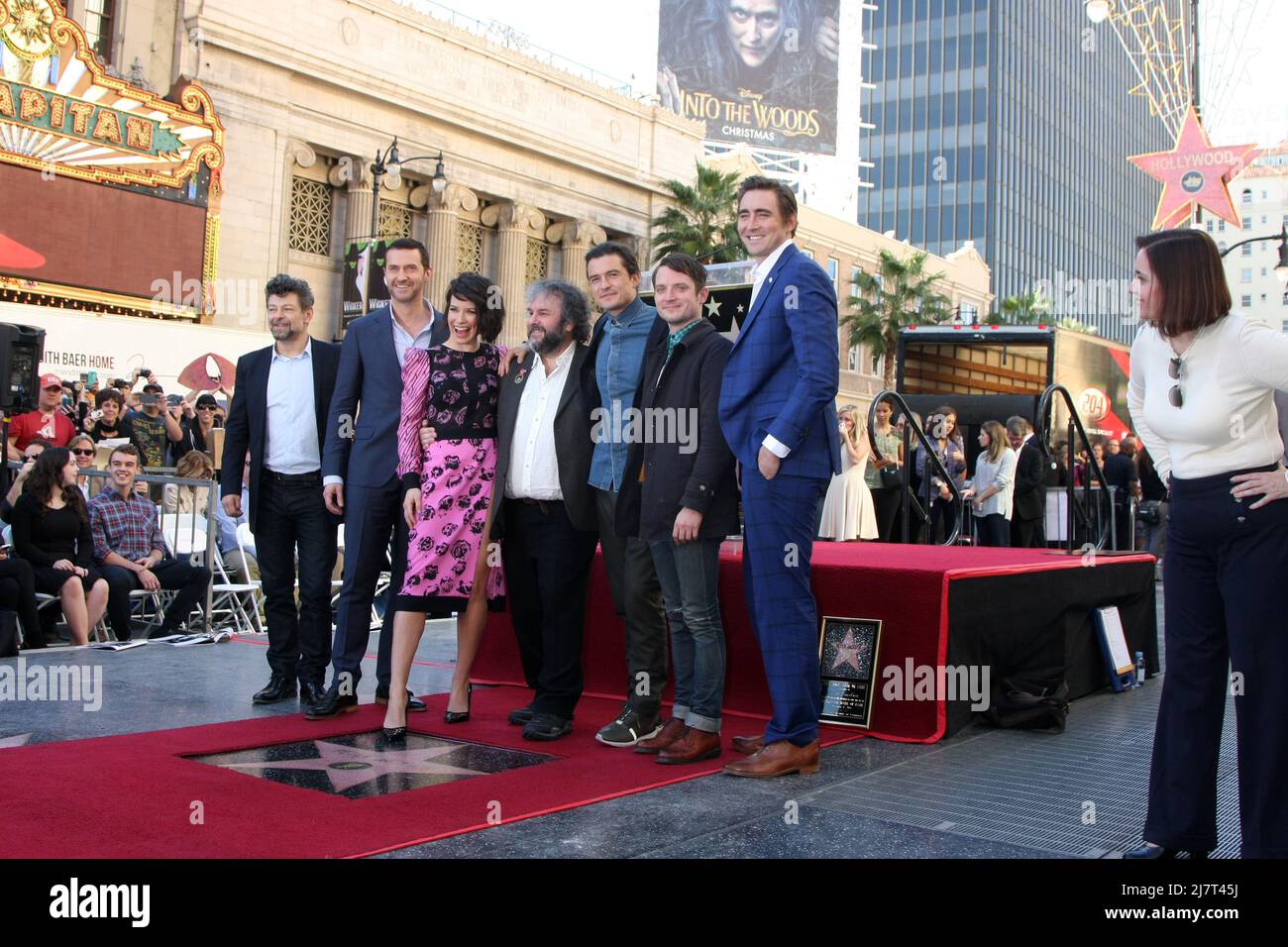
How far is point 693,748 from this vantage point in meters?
4.80

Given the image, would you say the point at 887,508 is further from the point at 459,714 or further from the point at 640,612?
the point at 459,714

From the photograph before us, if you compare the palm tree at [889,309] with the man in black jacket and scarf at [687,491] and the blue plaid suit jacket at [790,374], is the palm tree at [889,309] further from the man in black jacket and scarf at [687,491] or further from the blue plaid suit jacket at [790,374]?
the blue plaid suit jacket at [790,374]

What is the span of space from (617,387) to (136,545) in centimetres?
549

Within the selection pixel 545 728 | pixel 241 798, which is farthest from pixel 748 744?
pixel 241 798

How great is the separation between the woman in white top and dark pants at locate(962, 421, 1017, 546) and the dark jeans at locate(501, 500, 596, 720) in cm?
740

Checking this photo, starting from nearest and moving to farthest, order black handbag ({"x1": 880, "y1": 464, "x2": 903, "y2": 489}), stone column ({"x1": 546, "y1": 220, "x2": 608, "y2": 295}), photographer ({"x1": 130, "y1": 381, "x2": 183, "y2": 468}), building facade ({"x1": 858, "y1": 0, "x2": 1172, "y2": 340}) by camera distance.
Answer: black handbag ({"x1": 880, "y1": 464, "x2": 903, "y2": 489}), photographer ({"x1": 130, "y1": 381, "x2": 183, "y2": 468}), stone column ({"x1": 546, "y1": 220, "x2": 608, "y2": 295}), building facade ({"x1": 858, "y1": 0, "x2": 1172, "y2": 340})

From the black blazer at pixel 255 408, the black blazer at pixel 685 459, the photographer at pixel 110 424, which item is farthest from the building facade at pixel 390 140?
the black blazer at pixel 685 459

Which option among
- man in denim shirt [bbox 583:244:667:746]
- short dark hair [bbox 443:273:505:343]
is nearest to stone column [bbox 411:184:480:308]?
short dark hair [bbox 443:273:505:343]

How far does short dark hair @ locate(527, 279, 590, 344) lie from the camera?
5.40 m

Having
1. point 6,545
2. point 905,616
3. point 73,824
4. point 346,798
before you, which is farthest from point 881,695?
point 6,545

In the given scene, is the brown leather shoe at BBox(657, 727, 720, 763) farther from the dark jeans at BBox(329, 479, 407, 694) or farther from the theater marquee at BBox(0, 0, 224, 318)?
the theater marquee at BBox(0, 0, 224, 318)

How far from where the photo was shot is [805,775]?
15.0 ft

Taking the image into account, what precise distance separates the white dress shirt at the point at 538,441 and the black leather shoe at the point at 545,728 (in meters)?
1.00

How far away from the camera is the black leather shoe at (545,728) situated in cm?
518
